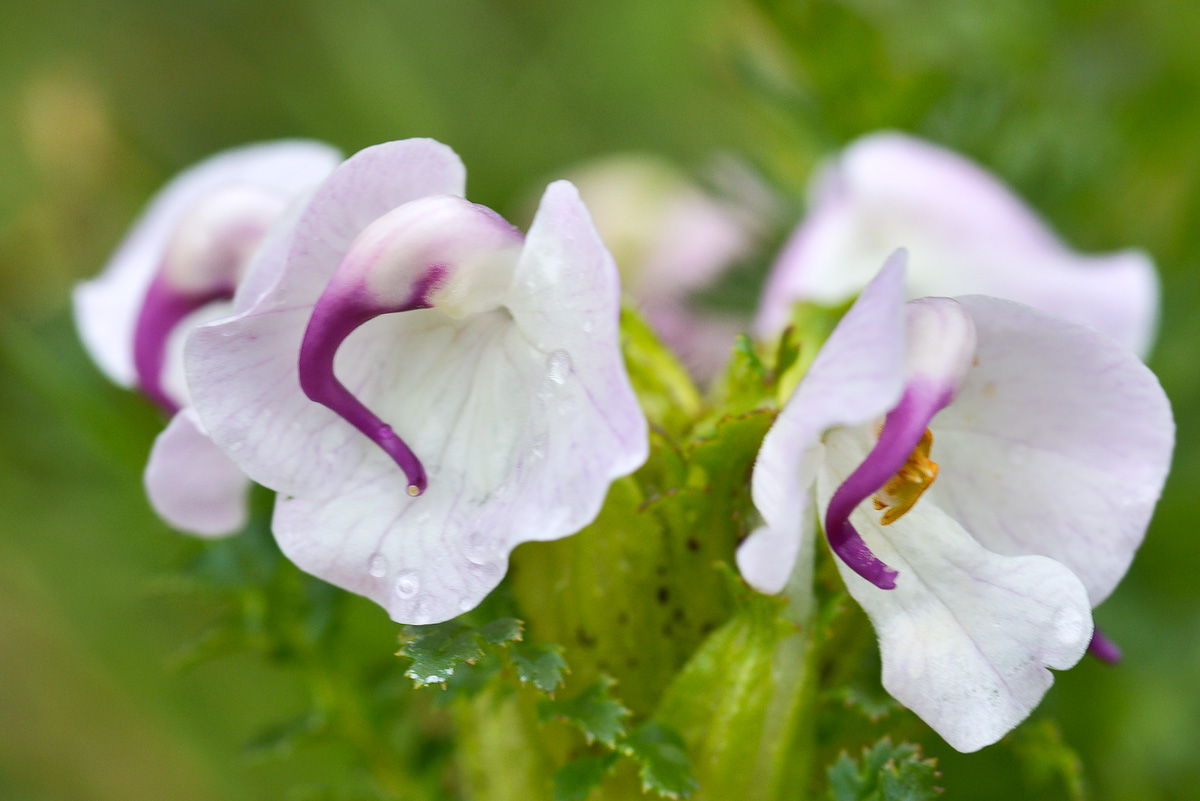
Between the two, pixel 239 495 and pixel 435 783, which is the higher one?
pixel 239 495

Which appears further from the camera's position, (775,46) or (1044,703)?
(775,46)

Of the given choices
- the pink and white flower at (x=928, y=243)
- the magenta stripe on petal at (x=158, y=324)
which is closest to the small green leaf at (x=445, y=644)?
the magenta stripe on petal at (x=158, y=324)

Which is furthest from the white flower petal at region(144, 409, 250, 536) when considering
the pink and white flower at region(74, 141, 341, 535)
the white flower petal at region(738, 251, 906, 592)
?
the white flower petal at region(738, 251, 906, 592)

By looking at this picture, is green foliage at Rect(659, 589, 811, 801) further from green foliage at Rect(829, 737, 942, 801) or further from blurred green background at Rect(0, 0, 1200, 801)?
blurred green background at Rect(0, 0, 1200, 801)

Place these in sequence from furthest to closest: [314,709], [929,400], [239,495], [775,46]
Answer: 1. [775,46]
2. [314,709]
3. [239,495]
4. [929,400]

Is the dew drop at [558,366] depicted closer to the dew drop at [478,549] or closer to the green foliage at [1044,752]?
the dew drop at [478,549]

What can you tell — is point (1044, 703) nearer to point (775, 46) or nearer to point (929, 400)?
point (929, 400)

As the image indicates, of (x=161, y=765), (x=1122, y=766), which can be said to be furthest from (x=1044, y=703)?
(x=161, y=765)

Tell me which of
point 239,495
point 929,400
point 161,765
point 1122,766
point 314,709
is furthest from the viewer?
point 161,765

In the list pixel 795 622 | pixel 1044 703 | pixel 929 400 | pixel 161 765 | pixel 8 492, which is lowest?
pixel 161 765
